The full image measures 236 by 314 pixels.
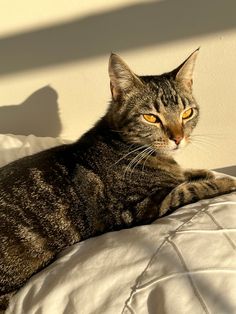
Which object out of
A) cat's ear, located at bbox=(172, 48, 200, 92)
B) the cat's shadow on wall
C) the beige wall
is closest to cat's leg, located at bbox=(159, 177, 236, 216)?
cat's ear, located at bbox=(172, 48, 200, 92)

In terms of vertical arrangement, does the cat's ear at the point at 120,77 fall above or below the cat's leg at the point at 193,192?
above

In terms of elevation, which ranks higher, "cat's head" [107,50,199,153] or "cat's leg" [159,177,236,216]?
"cat's head" [107,50,199,153]

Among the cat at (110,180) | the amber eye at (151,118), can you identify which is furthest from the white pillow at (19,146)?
the amber eye at (151,118)

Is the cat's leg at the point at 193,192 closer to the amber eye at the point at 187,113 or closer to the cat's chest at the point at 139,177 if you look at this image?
the cat's chest at the point at 139,177

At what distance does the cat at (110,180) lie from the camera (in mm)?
1078

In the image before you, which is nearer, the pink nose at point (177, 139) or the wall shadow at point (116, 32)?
the pink nose at point (177, 139)

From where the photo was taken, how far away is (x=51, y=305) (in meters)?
0.85

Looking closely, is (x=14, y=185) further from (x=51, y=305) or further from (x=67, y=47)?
(x=67, y=47)

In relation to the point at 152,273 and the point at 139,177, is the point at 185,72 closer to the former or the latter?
the point at 139,177

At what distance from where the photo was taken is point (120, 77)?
1.21 metres

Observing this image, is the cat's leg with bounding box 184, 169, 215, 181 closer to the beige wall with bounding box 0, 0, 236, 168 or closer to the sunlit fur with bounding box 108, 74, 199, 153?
the sunlit fur with bounding box 108, 74, 199, 153

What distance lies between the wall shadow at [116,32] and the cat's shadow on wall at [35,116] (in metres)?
0.12

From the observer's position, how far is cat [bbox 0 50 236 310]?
1078 mm

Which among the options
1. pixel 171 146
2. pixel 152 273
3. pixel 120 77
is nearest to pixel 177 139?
pixel 171 146
